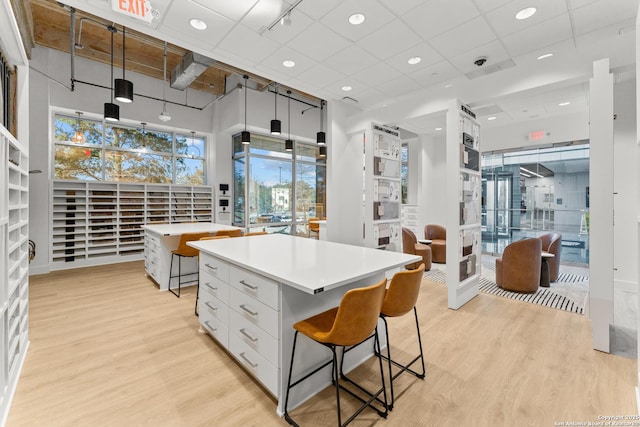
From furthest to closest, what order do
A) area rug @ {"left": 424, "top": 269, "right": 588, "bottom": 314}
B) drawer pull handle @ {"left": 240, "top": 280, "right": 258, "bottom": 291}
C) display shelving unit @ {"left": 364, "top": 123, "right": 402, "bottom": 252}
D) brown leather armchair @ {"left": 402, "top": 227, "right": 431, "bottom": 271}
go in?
brown leather armchair @ {"left": 402, "top": 227, "right": 431, "bottom": 271} < display shelving unit @ {"left": 364, "top": 123, "right": 402, "bottom": 252} < area rug @ {"left": 424, "top": 269, "right": 588, "bottom": 314} < drawer pull handle @ {"left": 240, "top": 280, "right": 258, "bottom": 291}

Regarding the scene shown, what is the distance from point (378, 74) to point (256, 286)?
12.7ft

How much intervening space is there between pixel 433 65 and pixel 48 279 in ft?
23.6

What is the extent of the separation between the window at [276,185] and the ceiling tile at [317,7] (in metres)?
5.17

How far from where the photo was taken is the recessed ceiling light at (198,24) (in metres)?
3.20

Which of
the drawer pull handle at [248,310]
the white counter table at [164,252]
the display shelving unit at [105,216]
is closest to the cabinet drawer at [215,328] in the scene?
→ the drawer pull handle at [248,310]

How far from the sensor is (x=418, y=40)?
11.7 ft

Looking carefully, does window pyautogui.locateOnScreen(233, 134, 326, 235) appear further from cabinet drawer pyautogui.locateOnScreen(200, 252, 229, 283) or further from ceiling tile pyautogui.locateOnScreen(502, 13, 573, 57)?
ceiling tile pyautogui.locateOnScreen(502, 13, 573, 57)

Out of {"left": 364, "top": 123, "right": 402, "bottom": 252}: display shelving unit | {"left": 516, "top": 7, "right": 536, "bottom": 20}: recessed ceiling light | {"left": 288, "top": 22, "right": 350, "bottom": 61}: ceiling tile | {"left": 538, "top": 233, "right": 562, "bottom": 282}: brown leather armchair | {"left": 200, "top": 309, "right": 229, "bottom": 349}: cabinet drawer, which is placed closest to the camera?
{"left": 200, "top": 309, "right": 229, "bottom": 349}: cabinet drawer

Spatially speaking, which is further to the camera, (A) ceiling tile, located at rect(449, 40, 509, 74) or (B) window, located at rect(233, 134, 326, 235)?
(B) window, located at rect(233, 134, 326, 235)

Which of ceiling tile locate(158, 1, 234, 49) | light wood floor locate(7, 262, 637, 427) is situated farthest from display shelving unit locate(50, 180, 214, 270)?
ceiling tile locate(158, 1, 234, 49)

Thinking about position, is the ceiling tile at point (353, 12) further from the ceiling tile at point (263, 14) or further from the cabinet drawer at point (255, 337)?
the cabinet drawer at point (255, 337)

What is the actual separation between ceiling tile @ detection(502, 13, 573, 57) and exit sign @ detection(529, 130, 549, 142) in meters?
3.24

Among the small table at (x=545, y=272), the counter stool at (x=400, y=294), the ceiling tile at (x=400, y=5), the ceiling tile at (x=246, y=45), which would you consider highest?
the ceiling tile at (x=246, y=45)

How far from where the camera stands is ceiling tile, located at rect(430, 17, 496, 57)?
3277 mm
